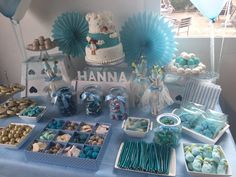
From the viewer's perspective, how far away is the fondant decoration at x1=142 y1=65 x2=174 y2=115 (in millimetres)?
887

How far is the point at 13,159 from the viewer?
778mm

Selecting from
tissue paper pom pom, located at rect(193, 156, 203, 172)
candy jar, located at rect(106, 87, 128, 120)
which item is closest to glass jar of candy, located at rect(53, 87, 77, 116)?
candy jar, located at rect(106, 87, 128, 120)

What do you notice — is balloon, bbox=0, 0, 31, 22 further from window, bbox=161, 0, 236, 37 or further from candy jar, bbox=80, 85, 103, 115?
window, bbox=161, 0, 236, 37

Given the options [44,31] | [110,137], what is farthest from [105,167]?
[44,31]

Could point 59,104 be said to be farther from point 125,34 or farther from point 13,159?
point 125,34

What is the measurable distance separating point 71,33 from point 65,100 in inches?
11.8

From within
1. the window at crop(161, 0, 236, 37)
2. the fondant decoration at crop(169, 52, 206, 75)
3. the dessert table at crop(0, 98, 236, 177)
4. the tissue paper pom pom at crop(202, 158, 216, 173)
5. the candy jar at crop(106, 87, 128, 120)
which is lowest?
the dessert table at crop(0, 98, 236, 177)

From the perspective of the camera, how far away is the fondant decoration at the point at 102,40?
91cm

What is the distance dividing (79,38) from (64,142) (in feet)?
1.56

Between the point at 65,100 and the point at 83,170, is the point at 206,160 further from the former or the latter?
the point at 65,100

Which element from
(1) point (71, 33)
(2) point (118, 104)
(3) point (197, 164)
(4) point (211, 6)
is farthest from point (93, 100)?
(4) point (211, 6)

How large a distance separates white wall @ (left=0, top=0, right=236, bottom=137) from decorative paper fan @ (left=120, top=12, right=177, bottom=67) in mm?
101

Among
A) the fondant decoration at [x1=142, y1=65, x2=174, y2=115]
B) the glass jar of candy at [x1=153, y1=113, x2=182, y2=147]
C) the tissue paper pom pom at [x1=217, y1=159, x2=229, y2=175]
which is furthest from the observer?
the fondant decoration at [x1=142, y1=65, x2=174, y2=115]

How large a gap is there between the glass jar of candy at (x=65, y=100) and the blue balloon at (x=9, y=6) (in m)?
0.39
